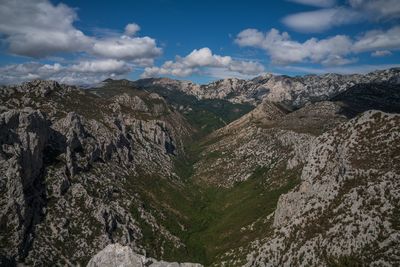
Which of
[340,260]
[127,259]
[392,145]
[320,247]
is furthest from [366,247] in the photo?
[127,259]

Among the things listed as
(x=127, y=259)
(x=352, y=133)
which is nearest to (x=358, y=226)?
(x=352, y=133)

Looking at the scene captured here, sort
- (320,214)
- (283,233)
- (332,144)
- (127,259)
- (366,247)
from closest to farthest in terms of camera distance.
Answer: (127,259)
(366,247)
(320,214)
(283,233)
(332,144)

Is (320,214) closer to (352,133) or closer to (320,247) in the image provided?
(320,247)

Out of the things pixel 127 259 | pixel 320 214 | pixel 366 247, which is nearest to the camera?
pixel 127 259

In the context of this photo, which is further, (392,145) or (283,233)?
(283,233)

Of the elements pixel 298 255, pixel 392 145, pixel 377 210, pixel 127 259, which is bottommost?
pixel 298 255

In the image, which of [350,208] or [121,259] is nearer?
[121,259]

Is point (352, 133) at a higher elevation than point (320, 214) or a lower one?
higher

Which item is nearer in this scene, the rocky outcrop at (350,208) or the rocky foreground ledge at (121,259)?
the rocky foreground ledge at (121,259)

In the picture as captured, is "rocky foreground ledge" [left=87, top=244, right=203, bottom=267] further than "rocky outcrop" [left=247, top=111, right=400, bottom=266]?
No

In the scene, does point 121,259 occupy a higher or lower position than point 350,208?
higher
